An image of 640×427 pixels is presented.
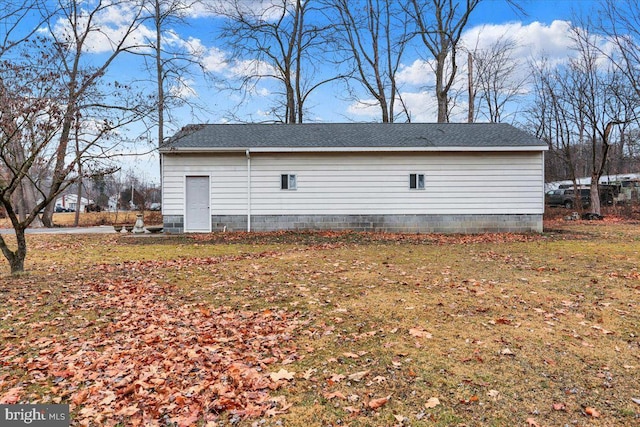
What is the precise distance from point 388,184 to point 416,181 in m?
1.01

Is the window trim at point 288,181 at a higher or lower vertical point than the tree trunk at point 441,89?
lower

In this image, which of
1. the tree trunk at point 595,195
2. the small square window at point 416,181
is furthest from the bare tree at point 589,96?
the small square window at point 416,181

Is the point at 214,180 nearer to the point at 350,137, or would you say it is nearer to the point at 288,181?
the point at 288,181

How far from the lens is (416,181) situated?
1367 cm

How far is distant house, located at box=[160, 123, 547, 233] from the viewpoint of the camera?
44.1ft

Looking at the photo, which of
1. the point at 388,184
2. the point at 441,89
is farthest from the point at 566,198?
the point at 388,184

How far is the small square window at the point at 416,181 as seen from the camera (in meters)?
13.7

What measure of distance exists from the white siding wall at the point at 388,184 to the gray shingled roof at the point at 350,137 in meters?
0.42

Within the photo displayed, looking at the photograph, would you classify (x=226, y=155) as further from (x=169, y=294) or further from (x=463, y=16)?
(x=463, y=16)

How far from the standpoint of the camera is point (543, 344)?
3.66 meters

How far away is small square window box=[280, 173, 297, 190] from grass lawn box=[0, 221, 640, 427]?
20.3ft

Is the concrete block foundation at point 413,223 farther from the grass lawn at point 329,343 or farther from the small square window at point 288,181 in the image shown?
the grass lawn at point 329,343

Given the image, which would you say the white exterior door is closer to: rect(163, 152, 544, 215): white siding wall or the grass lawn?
rect(163, 152, 544, 215): white siding wall

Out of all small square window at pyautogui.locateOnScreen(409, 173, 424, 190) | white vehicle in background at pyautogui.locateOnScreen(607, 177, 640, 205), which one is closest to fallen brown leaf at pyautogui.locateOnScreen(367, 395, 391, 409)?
small square window at pyautogui.locateOnScreen(409, 173, 424, 190)
